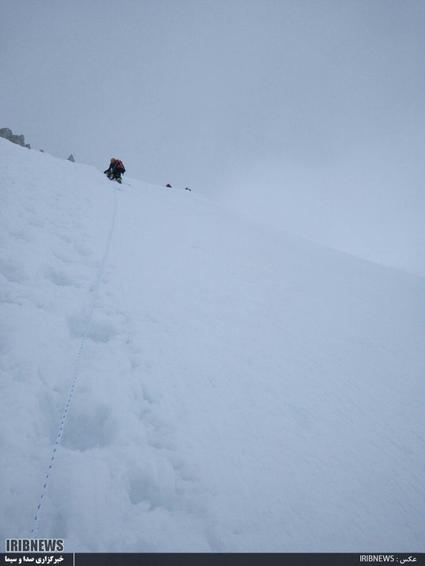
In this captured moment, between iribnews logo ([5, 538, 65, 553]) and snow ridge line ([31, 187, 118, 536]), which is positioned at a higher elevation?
snow ridge line ([31, 187, 118, 536])

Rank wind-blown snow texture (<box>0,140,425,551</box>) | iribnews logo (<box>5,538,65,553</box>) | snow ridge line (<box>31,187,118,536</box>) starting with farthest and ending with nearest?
wind-blown snow texture (<box>0,140,425,551</box>) < snow ridge line (<box>31,187,118,536</box>) < iribnews logo (<box>5,538,65,553</box>)

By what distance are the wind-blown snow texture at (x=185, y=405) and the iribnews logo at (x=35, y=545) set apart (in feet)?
0.27

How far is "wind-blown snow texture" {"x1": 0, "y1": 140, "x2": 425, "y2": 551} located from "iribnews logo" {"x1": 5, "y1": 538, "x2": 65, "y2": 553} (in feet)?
0.27

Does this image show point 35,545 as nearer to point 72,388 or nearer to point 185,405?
point 72,388

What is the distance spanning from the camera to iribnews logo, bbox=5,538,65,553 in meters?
2.61

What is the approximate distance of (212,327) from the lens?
6707 millimetres

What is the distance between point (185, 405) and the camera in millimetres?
4465

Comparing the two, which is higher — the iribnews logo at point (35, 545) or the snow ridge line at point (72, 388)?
the snow ridge line at point (72, 388)

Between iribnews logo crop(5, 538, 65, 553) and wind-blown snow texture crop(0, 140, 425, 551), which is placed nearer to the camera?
iribnews logo crop(5, 538, 65, 553)

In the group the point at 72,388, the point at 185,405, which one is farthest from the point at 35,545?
the point at 185,405

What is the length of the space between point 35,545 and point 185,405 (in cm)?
224

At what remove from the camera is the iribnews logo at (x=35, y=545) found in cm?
261

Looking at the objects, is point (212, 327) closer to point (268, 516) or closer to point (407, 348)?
point (268, 516)

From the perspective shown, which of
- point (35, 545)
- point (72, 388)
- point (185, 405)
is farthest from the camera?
point (185, 405)
